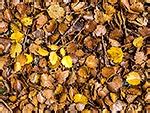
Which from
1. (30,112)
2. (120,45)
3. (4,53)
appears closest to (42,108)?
(30,112)

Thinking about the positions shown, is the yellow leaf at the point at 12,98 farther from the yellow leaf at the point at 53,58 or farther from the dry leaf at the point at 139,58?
the dry leaf at the point at 139,58

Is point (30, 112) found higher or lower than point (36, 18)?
lower

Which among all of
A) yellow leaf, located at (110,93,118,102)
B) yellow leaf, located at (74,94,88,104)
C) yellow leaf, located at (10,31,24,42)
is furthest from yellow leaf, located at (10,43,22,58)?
yellow leaf, located at (110,93,118,102)

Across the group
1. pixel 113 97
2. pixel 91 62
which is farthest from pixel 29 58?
pixel 113 97

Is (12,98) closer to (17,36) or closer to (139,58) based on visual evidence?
(17,36)

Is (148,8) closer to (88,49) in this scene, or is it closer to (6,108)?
(88,49)

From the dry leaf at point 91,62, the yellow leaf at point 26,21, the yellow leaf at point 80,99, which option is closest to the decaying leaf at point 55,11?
the yellow leaf at point 26,21

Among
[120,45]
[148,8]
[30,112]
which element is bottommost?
[30,112]
